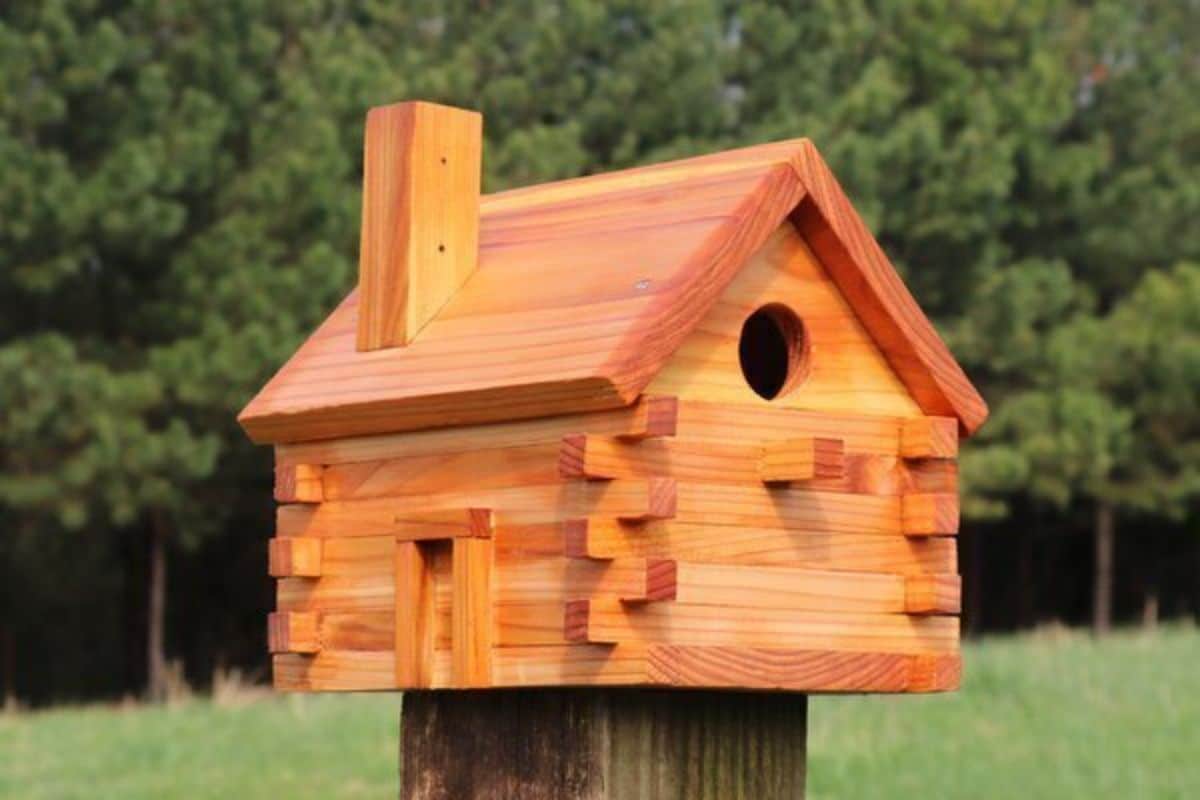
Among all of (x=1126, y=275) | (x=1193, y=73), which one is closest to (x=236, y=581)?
(x=1126, y=275)

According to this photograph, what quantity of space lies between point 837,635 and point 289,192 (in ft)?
60.1

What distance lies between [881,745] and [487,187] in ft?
41.6

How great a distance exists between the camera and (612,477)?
187 inches

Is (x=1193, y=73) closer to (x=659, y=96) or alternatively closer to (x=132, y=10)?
(x=659, y=96)

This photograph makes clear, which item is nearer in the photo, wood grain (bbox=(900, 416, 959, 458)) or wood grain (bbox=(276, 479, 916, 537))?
wood grain (bbox=(276, 479, 916, 537))

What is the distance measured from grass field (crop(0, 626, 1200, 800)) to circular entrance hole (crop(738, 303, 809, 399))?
488 cm

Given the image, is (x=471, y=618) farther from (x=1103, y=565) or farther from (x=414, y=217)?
(x=1103, y=565)

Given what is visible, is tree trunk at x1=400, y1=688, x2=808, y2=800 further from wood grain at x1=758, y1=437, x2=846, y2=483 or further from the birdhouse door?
wood grain at x1=758, y1=437, x2=846, y2=483

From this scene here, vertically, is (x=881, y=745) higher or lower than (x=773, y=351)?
lower

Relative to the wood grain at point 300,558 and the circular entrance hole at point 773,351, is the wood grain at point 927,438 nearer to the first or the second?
the circular entrance hole at point 773,351

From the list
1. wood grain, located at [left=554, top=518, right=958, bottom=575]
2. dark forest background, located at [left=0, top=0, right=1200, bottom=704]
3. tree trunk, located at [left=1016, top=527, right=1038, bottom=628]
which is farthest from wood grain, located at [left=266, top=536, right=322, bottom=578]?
tree trunk, located at [left=1016, top=527, right=1038, bottom=628]

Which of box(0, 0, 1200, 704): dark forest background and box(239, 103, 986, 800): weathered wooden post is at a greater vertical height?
box(0, 0, 1200, 704): dark forest background

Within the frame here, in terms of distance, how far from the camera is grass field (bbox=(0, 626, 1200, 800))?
36.2ft

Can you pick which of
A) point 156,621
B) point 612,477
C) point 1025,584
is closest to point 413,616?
point 612,477
